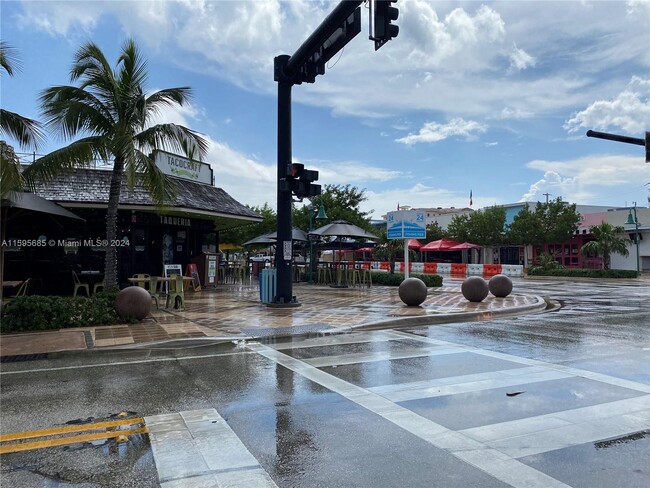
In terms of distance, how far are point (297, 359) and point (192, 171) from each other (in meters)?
14.7

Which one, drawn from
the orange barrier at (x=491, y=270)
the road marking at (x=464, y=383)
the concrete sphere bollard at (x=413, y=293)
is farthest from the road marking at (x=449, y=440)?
the orange barrier at (x=491, y=270)

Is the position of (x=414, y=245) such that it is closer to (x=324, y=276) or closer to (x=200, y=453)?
(x=324, y=276)

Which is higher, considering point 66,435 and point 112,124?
point 112,124

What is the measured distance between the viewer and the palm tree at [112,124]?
1140cm

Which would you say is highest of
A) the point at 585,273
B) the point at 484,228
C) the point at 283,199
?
the point at 484,228

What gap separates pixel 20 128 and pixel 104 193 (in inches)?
235

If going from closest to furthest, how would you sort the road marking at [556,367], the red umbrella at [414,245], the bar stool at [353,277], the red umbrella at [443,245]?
1. the road marking at [556,367]
2. the bar stool at [353,277]
3. the red umbrella at [443,245]
4. the red umbrella at [414,245]

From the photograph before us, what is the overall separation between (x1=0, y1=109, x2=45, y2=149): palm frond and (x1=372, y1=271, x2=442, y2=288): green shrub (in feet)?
53.6

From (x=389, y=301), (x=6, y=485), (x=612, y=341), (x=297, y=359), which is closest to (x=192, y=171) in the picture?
(x=389, y=301)

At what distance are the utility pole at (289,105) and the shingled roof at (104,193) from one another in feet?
12.7

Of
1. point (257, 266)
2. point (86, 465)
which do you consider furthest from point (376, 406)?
point (257, 266)

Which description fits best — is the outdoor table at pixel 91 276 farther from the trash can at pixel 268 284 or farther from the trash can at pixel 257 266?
the trash can at pixel 257 266

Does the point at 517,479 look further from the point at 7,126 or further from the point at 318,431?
the point at 7,126

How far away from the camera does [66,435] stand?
15.8 ft
